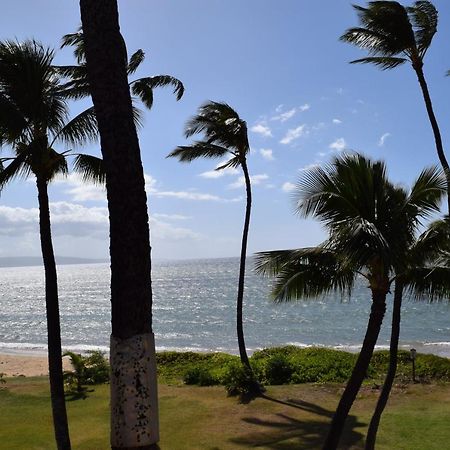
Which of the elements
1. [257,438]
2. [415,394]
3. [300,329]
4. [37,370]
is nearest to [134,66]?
[257,438]

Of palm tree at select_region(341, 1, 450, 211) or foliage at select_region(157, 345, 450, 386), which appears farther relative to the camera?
foliage at select_region(157, 345, 450, 386)

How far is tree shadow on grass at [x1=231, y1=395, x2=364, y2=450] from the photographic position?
13.3 m

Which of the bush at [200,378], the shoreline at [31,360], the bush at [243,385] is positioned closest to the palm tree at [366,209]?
the bush at [243,385]

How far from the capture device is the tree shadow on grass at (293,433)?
1331 centimetres

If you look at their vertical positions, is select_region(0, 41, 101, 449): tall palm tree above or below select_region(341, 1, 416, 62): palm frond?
below

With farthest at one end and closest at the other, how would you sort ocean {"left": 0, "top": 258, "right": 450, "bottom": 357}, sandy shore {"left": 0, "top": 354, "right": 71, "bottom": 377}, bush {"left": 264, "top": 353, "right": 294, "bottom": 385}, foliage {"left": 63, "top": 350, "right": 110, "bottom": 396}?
ocean {"left": 0, "top": 258, "right": 450, "bottom": 357} < sandy shore {"left": 0, "top": 354, "right": 71, "bottom": 377} < bush {"left": 264, "top": 353, "right": 294, "bottom": 385} < foliage {"left": 63, "top": 350, "right": 110, "bottom": 396}

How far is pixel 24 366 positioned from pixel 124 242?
33.9 metres

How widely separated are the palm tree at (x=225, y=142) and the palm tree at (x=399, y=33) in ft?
24.0

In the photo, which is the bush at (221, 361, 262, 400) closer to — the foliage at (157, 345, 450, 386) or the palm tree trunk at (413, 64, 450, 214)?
the foliage at (157, 345, 450, 386)

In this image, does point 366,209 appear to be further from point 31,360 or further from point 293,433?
point 31,360

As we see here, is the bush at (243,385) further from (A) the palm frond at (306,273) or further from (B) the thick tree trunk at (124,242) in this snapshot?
(B) the thick tree trunk at (124,242)

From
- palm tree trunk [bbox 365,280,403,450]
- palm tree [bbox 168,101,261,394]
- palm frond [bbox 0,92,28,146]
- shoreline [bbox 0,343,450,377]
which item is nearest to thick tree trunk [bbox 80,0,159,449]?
palm frond [bbox 0,92,28,146]

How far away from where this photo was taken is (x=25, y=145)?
10.5m

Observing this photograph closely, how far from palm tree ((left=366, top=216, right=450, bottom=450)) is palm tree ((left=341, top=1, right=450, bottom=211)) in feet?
10.9
